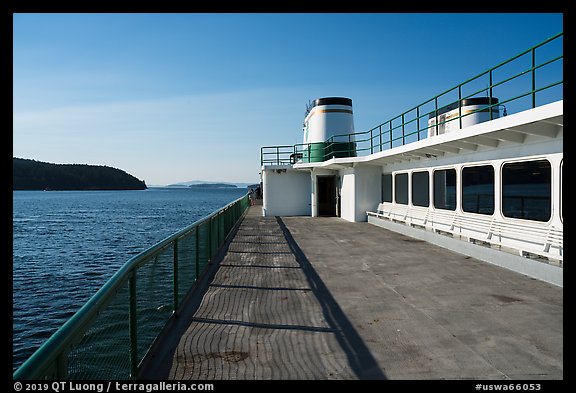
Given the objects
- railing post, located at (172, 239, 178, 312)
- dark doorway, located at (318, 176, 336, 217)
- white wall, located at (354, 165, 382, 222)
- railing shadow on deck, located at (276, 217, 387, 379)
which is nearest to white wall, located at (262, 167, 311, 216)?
dark doorway, located at (318, 176, 336, 217)

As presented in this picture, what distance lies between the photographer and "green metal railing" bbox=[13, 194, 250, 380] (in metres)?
2.83

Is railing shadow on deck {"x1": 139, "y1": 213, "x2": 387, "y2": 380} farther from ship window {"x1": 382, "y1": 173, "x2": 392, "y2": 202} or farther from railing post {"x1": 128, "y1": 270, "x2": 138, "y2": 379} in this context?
ship window {"x1": 382, "y1": 173, "x2": 392, "y2": 202}

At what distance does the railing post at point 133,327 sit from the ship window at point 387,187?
17294mm

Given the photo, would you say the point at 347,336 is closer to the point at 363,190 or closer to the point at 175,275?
the point at 175,275

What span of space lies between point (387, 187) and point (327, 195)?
21.2ft

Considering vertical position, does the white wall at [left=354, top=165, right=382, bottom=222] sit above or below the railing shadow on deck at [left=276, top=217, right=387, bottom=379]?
above

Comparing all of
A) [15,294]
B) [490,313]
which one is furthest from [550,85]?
[15,294]

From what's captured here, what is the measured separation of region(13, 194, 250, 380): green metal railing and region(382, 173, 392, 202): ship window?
48.7ft

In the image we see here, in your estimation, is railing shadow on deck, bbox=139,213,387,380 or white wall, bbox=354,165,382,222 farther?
white wall, bbox=354,165,382,222

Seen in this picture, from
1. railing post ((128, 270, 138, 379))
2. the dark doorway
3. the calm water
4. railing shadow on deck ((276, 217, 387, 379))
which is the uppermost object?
the dark doorway

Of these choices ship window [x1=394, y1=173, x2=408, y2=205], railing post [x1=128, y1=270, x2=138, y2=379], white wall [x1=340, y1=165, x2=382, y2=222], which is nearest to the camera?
railing post [x1=128, y1=270, x2=138, y2=379]

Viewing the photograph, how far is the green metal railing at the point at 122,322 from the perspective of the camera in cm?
283

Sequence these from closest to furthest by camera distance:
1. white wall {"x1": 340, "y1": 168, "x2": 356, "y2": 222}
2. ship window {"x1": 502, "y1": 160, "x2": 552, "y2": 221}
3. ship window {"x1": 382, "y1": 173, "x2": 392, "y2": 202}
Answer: ship window {"x1": 502, "y1": 160, "x2": 552, "y2": 221}, ship window {"x1": 382, "y1": 173, "x2": 392, "y2": 202}, white wall {"x1": 340, "y1": 168, "x2": 356, "y2": 222}
